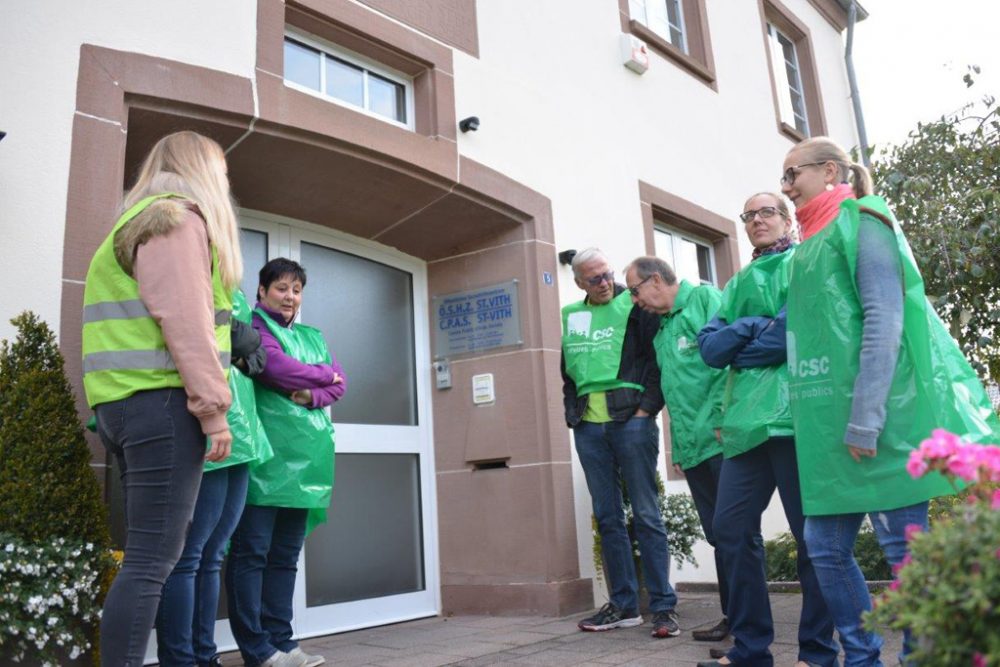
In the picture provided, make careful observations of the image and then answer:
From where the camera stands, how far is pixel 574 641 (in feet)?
13.9

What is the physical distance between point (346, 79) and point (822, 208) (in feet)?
10.6

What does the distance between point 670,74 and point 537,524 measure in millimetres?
4416

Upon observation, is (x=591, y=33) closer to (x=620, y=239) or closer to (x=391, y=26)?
(x=620, y=239)

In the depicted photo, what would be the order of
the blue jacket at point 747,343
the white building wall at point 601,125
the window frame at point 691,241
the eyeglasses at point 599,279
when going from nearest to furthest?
the blue jacket at point 747,343 → the eyeglasses at point 599,279 → the white building wall at point 601,125 → the window frame at point 691,241

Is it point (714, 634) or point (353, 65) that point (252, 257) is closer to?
point (353, 65)

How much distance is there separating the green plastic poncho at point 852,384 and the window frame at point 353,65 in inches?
115

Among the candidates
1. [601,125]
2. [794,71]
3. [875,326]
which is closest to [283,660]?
[875,326]

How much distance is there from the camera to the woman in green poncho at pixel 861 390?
2436 millimetres

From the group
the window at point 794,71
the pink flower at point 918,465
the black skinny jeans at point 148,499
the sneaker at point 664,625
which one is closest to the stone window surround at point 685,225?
the sneaker at point 664,625

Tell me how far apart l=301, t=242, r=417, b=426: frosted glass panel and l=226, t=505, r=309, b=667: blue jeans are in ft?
4.35

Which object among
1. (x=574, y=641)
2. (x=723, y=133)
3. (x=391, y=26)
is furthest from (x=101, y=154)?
(x=723, y=133)

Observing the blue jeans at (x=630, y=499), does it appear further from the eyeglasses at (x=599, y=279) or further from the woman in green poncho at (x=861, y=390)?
the woman in green poncho at (x=861, y=390)

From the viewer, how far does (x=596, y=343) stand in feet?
15.6

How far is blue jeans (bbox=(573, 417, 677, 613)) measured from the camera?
4484mm
